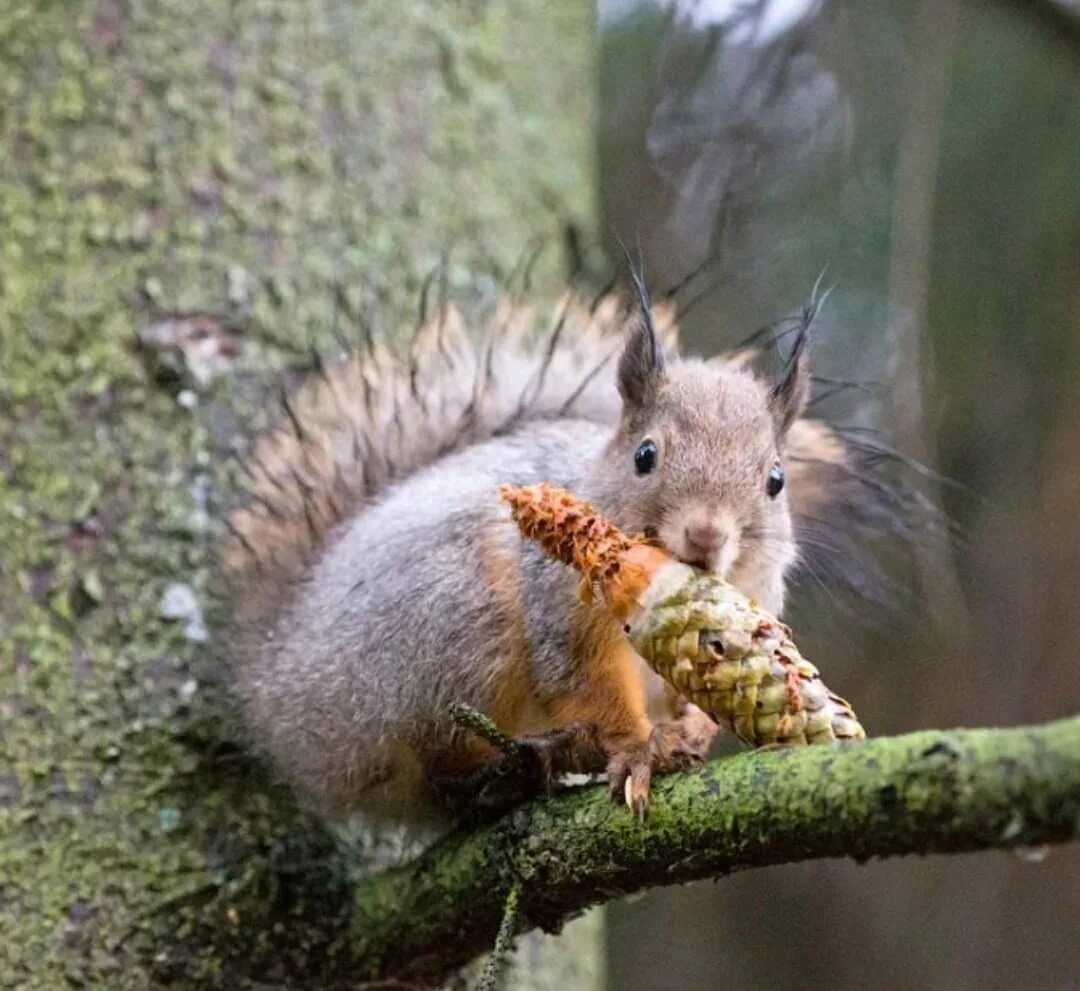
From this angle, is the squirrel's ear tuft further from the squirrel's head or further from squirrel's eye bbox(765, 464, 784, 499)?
squirrel's eye bbox(765, 464, 784, 499)

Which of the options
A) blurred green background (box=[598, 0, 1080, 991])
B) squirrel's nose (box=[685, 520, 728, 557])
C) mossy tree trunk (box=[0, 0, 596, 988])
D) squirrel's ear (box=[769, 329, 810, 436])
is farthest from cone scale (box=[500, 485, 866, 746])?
blurred green background (box=[598, 0, 1080, 991])

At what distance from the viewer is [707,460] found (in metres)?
1.37

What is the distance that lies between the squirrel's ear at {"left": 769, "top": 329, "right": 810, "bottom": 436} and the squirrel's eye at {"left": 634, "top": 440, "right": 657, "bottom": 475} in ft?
0.48

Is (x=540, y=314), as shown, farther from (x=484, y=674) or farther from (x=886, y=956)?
(x=886, y=956)

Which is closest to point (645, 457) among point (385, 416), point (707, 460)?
point (707, 460)

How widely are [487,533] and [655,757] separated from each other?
0.37 m

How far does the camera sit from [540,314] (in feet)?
6.66

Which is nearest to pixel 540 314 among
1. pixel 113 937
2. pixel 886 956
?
pixel 113 937

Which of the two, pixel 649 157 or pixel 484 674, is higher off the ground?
pixel 649 157

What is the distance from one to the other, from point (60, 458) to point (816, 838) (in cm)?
109

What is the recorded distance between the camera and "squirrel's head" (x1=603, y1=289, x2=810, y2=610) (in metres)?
1.33

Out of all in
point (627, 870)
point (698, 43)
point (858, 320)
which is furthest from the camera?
point (698, 43)

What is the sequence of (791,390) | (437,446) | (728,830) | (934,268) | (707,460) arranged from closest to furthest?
1. (728,830)
2. (707,460)
3. (791,390)
4. (437,446)
5. (934,268)

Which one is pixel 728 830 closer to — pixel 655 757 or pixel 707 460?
pixel 655 757
